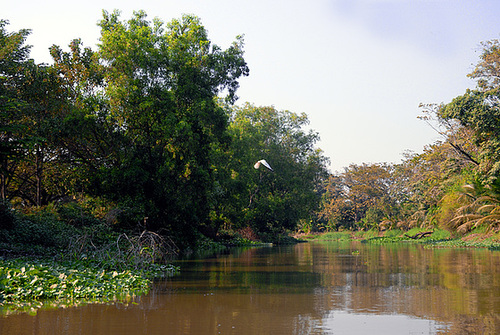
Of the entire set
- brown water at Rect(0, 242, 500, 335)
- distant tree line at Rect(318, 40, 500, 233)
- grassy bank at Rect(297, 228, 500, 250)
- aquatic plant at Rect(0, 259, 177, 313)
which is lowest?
brown water at Rect(0, 242, 500, 335)

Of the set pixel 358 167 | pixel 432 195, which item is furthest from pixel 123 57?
pixel 358 167

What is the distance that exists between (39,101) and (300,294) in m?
22.5

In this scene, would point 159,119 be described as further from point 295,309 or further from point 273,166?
point 273,166

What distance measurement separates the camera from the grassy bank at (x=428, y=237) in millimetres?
34550

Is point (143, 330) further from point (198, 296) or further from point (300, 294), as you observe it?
Answer: point (300, 294)

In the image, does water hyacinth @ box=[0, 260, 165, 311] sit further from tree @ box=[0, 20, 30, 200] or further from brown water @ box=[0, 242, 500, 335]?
tree @ box=[0, 20, 30, 200]

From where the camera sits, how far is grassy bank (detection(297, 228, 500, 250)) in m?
34.5

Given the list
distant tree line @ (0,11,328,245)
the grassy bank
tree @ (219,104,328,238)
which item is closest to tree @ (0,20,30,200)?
distant tree line @ (0,11,328,245)

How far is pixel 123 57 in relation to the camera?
1091 inches

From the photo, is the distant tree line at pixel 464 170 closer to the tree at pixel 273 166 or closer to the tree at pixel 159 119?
the tree at pixel 273 166

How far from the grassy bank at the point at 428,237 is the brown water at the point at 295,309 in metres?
19.9

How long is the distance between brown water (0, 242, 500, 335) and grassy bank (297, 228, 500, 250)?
1991cm

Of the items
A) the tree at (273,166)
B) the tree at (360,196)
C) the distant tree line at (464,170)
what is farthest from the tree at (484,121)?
the tree at (360,196)

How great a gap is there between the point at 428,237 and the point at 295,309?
40.4 metres
